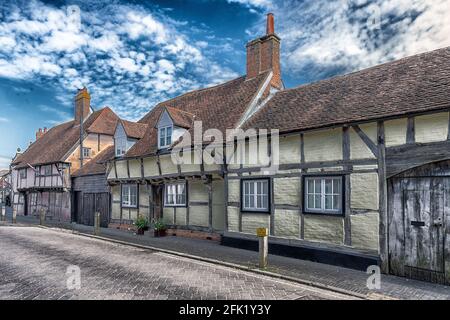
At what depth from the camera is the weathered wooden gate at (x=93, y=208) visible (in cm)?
1920

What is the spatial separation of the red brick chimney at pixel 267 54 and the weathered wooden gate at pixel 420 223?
8.53 m

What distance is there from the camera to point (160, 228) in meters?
14.9

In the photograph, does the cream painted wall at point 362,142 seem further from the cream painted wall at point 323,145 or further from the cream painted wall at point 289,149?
the cream painted wall at point 289,149

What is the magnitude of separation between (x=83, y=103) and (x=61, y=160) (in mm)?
7042

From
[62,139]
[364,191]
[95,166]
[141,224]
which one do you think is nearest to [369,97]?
[364,191]

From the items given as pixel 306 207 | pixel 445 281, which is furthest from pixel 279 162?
pixel 445 281

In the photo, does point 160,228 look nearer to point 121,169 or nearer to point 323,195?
point 121,169

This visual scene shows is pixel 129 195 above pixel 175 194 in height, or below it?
below

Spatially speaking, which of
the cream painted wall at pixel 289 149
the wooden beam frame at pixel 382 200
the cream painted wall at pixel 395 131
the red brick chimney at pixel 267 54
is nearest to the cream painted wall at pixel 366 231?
the wooden beam frame at pixel 382 200

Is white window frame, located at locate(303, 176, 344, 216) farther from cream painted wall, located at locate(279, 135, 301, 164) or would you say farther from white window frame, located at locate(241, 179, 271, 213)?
white window frame, located at locate(241, 179, 271, 213)

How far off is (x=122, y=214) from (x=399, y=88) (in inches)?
598

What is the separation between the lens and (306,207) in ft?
31.8

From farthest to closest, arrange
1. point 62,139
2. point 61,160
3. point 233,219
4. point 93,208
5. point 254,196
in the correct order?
point 62,139 < point 61,160 < point 93,208 < point 233,219 < point 254,196
